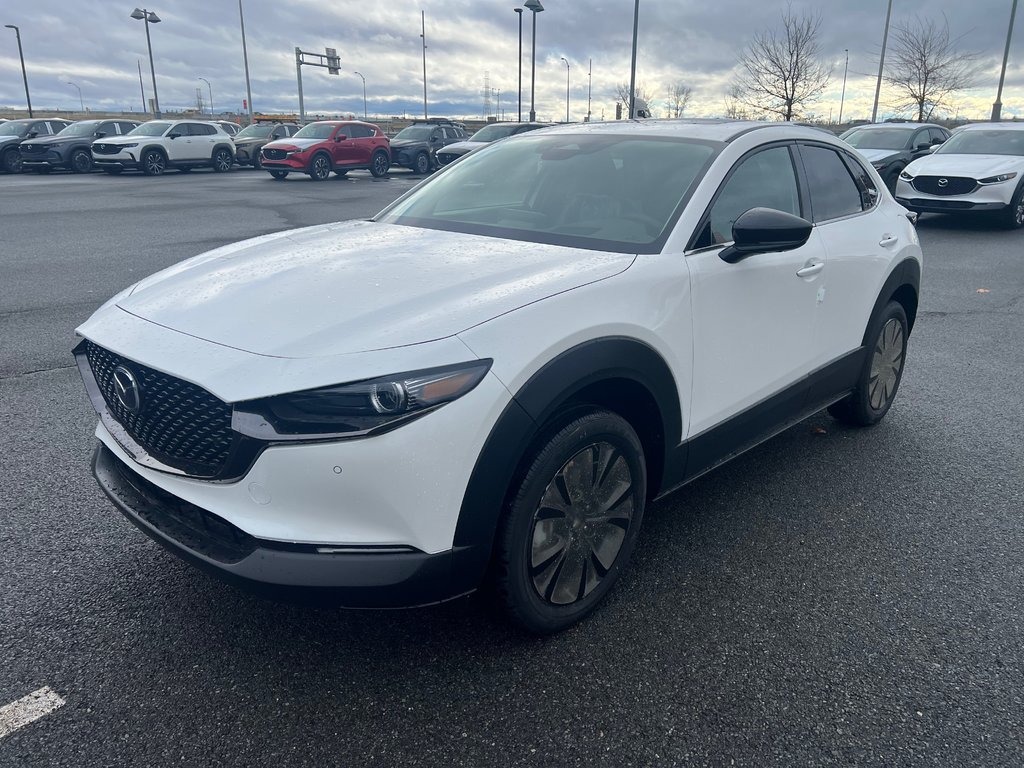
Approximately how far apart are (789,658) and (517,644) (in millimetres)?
887

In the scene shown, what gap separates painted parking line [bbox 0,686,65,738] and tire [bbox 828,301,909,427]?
12.7 ft

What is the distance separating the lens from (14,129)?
26.9 metres

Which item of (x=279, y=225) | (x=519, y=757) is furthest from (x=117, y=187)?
(x=519, y=757)

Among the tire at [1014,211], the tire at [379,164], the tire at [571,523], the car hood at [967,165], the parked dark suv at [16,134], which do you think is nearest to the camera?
the tire at [571,523]

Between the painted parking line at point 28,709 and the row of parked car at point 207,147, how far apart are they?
70.1 ft

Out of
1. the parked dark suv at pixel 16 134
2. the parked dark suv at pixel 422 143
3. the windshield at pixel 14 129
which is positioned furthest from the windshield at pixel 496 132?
the windshield at pixel 14 129

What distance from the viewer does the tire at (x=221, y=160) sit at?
92.4ft

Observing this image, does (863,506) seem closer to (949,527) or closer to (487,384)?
(949,527)

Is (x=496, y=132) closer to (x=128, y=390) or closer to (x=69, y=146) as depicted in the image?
(x=69, y=146)

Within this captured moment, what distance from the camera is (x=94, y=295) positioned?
7.77 m

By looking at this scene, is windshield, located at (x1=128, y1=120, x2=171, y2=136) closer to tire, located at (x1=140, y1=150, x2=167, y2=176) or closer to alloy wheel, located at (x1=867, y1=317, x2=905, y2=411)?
tire, located at (x1=140, y1=150, x2=167, y2=176)

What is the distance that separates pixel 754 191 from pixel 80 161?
28.8 metres

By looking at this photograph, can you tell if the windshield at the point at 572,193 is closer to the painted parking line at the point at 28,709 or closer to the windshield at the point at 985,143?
the painted parking line at the point at 28,709

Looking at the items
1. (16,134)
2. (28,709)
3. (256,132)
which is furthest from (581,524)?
(256,132)
